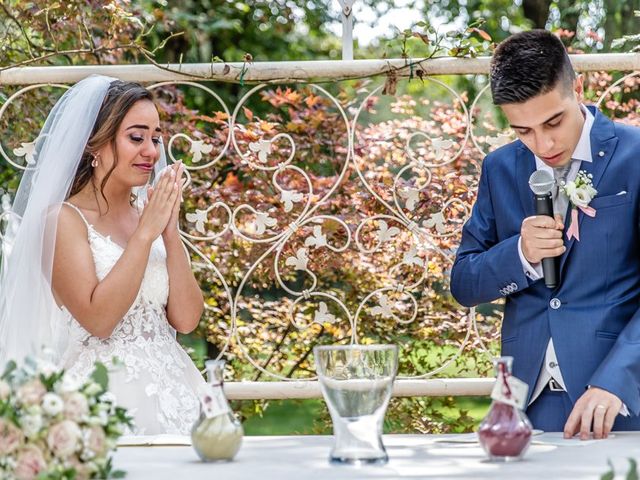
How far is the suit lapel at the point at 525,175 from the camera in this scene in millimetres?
2752

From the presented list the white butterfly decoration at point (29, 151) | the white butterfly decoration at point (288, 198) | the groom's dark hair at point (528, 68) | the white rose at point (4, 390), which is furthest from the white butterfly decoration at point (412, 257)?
the white rose at point (4, 390)

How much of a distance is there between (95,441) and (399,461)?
543 mm

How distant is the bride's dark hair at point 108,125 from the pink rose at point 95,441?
1.59 metres

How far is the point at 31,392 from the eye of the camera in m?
1.69

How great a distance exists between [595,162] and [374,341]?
71.1 inches

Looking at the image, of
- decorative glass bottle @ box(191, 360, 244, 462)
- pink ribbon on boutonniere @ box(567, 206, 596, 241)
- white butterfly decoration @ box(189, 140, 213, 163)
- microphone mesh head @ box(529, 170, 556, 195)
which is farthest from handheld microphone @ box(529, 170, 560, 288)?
white butterfly decoration @ box(189, 140, 213, 163)

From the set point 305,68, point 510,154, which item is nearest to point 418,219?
point 305,68

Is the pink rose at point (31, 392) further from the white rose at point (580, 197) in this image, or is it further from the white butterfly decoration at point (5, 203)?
the white butterfly decoration at point (5, 203)

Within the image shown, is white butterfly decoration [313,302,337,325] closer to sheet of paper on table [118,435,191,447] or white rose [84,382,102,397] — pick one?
sheet of paper on table [118,435,191,447]

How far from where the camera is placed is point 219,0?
8.26 m

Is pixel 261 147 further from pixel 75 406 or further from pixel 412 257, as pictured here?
pixel 75 406

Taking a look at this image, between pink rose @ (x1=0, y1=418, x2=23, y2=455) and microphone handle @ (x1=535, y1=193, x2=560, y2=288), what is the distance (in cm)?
124

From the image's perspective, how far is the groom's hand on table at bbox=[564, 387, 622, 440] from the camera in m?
2.20

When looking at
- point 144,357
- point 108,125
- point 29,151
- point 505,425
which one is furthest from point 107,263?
point 505,425
